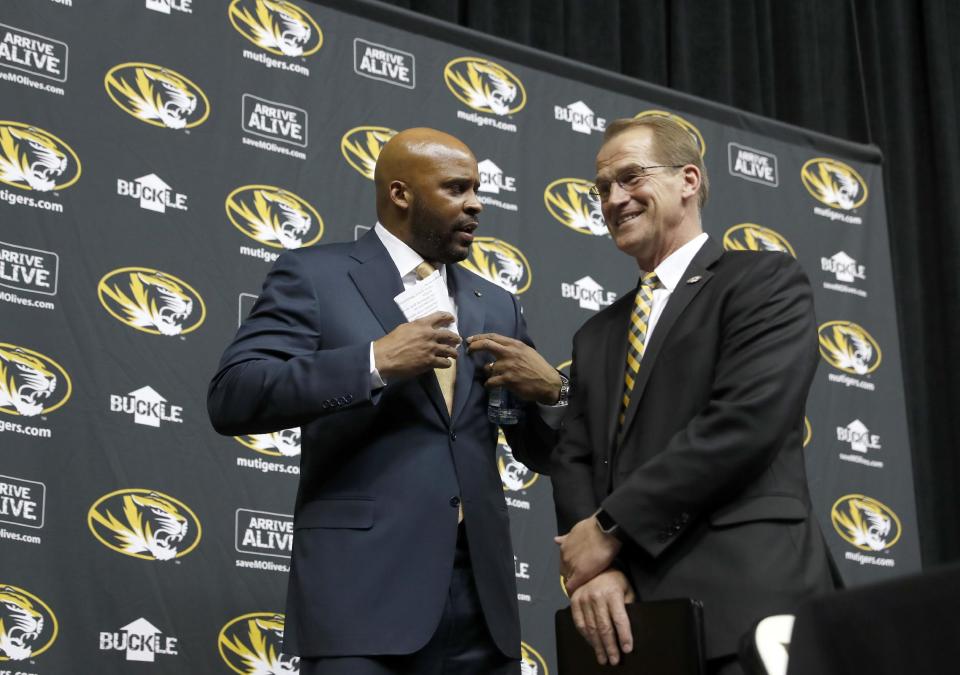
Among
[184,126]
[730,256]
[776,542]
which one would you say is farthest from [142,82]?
[776,542]

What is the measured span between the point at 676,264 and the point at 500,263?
6.48 feet

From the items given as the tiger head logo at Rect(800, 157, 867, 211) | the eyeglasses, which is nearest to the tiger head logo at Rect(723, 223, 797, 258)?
the tiger head logo at Rect(800, 157, 867, 211)

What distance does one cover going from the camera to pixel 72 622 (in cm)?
361

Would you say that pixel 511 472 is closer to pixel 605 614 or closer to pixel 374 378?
pixel 374 378

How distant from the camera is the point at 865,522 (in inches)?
209

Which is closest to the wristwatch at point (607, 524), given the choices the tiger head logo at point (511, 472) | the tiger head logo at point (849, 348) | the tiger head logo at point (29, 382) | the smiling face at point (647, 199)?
the smiling face at point (647, 199)

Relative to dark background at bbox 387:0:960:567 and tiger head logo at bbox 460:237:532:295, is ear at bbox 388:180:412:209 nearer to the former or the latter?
tiger head logo at bbox 460:237:532:295

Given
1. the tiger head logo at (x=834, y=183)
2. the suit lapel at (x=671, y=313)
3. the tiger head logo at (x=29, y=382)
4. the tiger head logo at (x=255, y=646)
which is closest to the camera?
the suit lapel at (x=671, y=313)

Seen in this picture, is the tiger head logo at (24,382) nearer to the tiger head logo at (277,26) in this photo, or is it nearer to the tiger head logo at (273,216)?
the tiger head logo at (273,216)

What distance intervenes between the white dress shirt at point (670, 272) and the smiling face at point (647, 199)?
0.05 m

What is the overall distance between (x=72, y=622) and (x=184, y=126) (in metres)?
1.63

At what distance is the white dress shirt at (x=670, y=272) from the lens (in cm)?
279

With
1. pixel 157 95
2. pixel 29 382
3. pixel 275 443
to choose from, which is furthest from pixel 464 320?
pixel 157 95

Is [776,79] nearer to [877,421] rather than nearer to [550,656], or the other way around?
[877,421]
